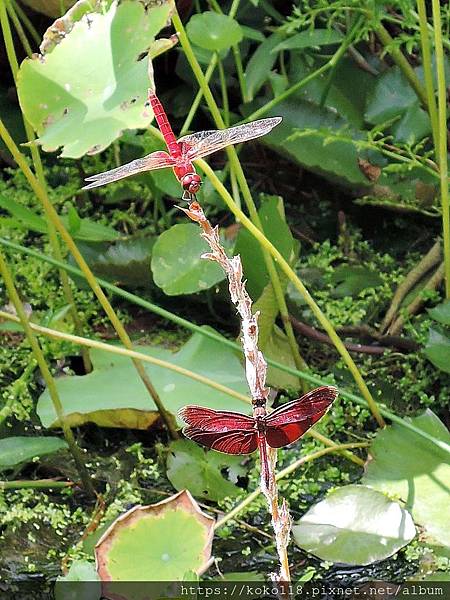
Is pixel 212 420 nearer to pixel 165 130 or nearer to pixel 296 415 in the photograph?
pixel 296 415

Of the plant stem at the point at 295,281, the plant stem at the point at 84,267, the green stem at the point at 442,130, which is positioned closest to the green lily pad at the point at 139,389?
the plant stem at the point at 84,267

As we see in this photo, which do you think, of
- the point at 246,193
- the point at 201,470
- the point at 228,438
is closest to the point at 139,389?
the point at 201,470

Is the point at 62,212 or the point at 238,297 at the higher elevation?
the point at 238,297

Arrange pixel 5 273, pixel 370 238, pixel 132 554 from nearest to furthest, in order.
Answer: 1. pixel 132 554
2. pixel 5 273
3. pixel 370 238

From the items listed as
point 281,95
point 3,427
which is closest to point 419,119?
point 281,95

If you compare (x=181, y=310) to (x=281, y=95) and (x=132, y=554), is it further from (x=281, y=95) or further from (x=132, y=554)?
(x=132, y=554)

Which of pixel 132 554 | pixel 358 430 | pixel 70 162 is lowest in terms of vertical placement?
pixel 358 430

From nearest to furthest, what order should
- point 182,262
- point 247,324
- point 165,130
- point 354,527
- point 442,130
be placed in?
point 247,324
point 165,130
point 354,527
point 442,130
point 182,262
